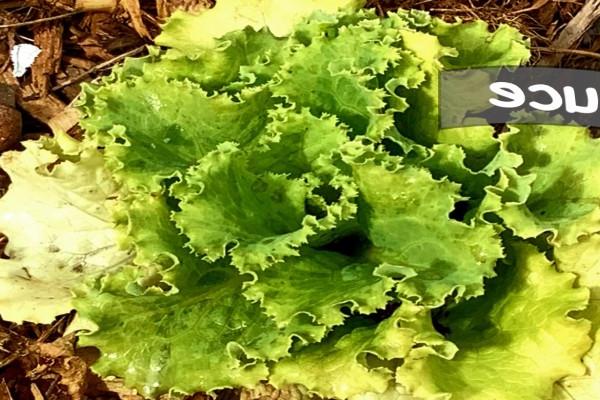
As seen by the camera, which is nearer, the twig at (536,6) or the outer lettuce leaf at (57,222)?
the outer lettuce leaf at (57,222)

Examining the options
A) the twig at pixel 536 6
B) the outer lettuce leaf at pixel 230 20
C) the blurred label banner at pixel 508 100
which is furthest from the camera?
the twig at pixel 536 6

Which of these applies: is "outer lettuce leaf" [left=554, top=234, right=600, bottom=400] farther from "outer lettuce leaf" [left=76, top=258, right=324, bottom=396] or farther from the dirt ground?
the dirt ground

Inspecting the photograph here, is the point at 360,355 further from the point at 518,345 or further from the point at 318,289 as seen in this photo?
the point at 518,345

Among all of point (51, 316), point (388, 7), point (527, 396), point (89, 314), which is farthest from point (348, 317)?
point (388, 7)

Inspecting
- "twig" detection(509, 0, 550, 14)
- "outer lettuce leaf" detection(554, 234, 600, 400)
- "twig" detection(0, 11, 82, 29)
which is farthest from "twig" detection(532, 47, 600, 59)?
"twig" detection(0, 11, 82, 29)

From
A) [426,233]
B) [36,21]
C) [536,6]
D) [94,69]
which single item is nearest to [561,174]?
[426,233]

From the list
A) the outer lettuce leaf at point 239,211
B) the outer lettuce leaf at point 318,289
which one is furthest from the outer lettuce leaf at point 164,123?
the outer lettuce leaf at point 318,289

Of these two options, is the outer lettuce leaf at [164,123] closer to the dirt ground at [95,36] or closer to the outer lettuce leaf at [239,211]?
the outer lettuce leaf at [239,211]

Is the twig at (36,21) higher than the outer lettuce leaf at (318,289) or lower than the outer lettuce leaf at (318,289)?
lower
